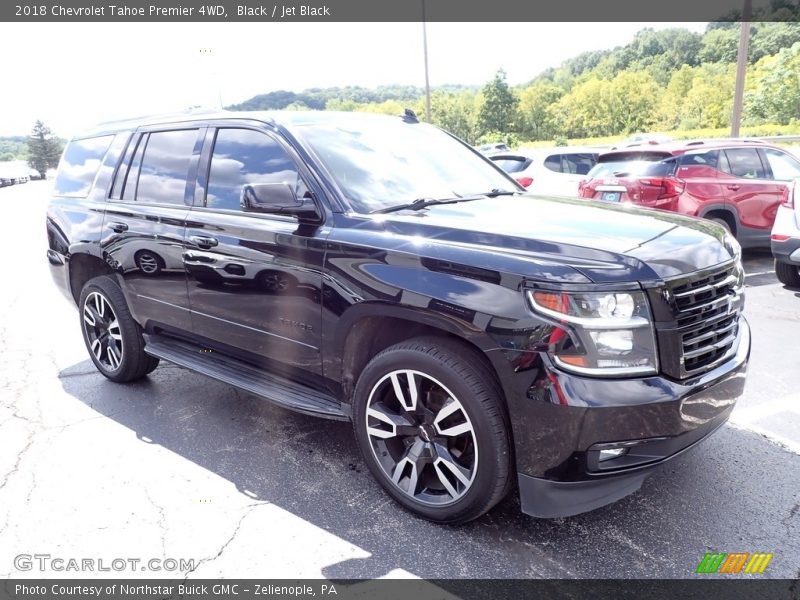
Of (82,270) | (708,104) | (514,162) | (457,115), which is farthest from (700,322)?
(457,115)

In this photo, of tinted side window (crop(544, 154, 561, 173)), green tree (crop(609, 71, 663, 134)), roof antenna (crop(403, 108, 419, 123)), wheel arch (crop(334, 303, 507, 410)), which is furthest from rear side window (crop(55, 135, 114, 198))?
green tree (crop(609, 71, 663, 134))

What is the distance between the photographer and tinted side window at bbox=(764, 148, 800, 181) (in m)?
8.26

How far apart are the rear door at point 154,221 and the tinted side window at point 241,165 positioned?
0.23 m

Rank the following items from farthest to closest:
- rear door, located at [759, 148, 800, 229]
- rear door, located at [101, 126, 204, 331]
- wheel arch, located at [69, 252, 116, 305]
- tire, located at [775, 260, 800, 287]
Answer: rear door, located at [759, 148, 800, 229] < tire, located at [775, 260, 800, 287] < wheel arch, located at [69, 252, 116, 305] < rear door, located at [101, 126, 204, 331]

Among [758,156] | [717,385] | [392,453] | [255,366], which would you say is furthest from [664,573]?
[758,156]

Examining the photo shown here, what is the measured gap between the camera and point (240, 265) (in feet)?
11.2

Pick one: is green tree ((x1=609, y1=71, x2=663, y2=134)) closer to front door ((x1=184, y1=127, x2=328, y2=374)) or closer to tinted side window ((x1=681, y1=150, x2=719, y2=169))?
tinted side window ((x1=681, y1=150, x2=719, y2=169))

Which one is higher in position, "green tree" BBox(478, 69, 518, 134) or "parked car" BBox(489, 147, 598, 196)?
"green tree" BBox(478, 69, 518, 134)

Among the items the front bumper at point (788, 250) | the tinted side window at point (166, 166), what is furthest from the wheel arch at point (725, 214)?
the tinted side window at point (166, 166)

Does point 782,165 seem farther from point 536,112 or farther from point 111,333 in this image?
point 536,112

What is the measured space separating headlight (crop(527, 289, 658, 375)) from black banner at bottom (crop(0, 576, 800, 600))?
0.87 metres

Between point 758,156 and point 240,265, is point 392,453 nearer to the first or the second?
point 240,265

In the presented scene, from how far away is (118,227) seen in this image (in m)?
4.30

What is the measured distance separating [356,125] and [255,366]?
162 cm
